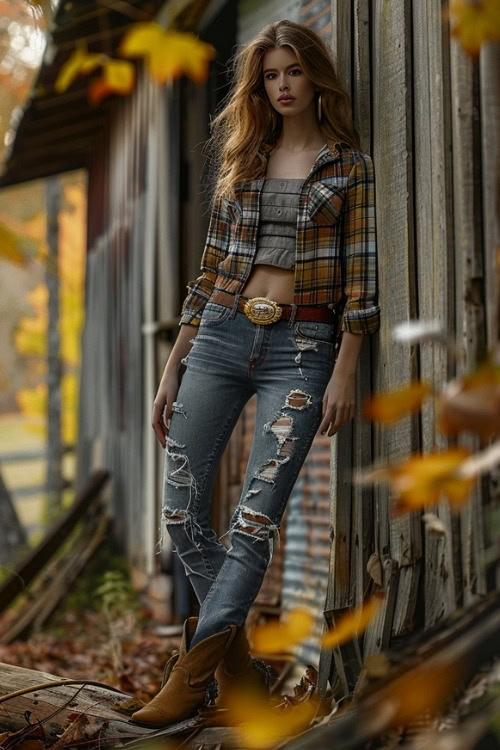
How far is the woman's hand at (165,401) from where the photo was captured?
3.49m

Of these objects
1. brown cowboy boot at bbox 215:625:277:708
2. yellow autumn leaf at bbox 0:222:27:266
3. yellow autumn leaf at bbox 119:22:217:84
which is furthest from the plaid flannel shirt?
yellow autumn leaf at bbox 0:222:27:266

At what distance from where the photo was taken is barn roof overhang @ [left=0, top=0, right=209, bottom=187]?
632 centimetres

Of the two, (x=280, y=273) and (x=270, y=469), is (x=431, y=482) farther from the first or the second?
(x=280, y=273)

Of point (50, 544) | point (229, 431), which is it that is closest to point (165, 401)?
point (229, 431)

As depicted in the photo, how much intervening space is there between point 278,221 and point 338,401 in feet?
2.24

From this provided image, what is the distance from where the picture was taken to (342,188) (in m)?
3.20

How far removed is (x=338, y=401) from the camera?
10.0 feet

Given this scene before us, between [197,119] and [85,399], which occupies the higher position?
[197,119]

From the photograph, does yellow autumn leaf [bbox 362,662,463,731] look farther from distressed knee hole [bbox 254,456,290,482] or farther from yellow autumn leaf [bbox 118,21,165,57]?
yellow autumn leaf [bbox 118,21,165,57]

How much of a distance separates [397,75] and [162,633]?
4094 mm

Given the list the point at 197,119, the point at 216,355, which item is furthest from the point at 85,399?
the point at 216,355

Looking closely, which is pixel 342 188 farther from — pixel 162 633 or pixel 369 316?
pixel 162 633

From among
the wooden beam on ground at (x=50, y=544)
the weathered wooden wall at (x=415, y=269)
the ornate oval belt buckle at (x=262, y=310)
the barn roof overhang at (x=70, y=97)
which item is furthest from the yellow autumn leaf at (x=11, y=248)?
the wooden beam on ground at (x=50, y=544)

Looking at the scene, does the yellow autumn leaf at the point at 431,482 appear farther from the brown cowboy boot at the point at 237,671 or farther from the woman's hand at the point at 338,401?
the brown cowboy boot at the point at 237,671
